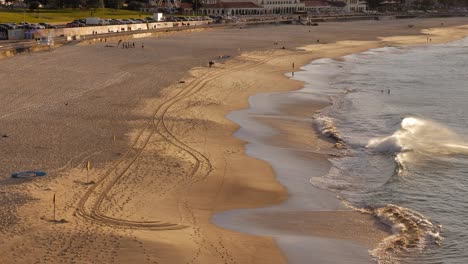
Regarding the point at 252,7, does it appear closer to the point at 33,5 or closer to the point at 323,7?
the point at 323,7

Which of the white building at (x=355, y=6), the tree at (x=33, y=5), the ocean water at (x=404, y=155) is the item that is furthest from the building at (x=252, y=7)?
the ocean water at (x=404, y=155)

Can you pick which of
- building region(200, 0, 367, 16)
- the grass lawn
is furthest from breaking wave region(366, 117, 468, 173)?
building region(200, 0, 367, 16)

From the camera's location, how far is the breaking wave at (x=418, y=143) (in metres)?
18.5

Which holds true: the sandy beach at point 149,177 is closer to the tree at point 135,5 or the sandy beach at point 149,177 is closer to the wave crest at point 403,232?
the wave crest at point 403,232

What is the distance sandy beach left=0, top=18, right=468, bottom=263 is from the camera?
1109cm

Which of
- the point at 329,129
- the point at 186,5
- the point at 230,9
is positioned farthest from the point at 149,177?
the point at 230,9

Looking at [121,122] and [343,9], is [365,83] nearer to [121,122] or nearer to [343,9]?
[121,122]

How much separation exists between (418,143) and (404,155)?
5.82 feet

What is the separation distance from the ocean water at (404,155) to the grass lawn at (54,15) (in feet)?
118

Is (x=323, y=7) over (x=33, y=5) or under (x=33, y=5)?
under

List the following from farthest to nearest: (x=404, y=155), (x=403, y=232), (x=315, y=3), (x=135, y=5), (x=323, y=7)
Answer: (x=315, y=3), (x=323, y=7), (x=135, y=5), (x=404, y=155), (x=403, y=232)

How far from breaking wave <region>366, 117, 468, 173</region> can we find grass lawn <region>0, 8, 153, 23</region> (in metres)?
46.7

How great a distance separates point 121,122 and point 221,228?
9.03 metres

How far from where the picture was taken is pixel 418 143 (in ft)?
65.7
